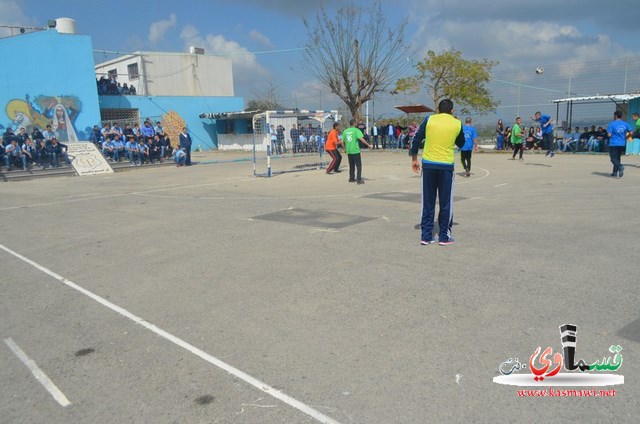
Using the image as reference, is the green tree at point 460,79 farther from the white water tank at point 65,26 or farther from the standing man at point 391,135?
the white water tank at point 65,26

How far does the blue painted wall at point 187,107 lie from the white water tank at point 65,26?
4337 mm

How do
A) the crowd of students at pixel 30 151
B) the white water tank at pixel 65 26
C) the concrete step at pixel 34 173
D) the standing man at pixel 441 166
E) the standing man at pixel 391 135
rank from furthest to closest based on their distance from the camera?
the standing man at pixel 391 135
the white water tank at pixel 65 26
the crowd of students at pixel 30 151
the concrete step at pixel 34 173
the standing man at pixel 441 166

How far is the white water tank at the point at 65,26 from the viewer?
91.8 feet

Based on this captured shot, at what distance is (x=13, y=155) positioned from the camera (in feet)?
68.1

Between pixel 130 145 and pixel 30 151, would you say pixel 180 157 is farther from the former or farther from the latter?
pixel 30 151

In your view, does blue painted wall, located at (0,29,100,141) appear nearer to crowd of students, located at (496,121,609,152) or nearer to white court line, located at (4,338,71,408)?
crowd of students, located at (496,121,609,152)

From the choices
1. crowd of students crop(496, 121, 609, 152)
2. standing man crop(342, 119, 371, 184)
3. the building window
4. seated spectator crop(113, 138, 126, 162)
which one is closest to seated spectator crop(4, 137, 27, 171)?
seated spectator crop(113, 138, 126, 162)

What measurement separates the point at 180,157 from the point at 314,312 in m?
21.5

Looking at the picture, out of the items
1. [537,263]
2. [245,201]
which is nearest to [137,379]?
[537,263]

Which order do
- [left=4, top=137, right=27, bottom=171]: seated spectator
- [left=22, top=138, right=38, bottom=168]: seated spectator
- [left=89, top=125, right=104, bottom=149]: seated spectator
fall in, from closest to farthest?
[left=4, top=137, right=27, bottom=171]: seated spectator, [left=22, top=138, right=38, bottom=168]: seated spectator, [left=89, top=125, right=104, bottom=149]: seated spectator

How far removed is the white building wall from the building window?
9.4 inches

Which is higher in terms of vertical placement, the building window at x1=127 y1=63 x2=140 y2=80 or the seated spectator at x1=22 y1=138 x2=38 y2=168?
the building window at x1=127 y1=63 x2=140 y2=80

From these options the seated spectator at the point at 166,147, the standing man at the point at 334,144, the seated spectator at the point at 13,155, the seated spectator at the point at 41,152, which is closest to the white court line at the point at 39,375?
the standing man at the point at 334,144

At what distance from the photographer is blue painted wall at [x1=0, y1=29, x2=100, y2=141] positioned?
26.0 metres
